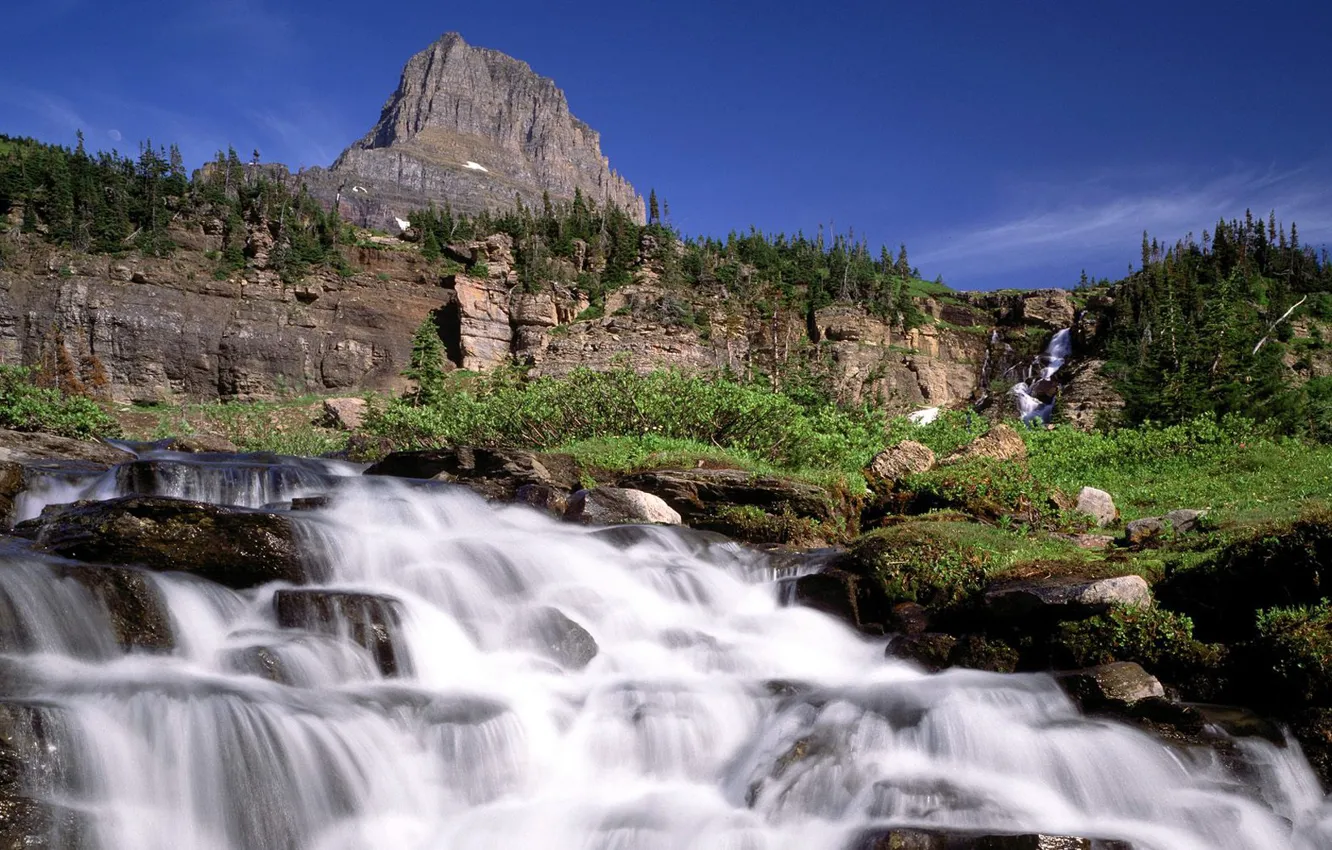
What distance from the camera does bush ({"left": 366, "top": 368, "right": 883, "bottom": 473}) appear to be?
18.8 m

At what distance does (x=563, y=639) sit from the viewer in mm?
8758

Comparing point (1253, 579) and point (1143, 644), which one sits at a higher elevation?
point (1253, 579)

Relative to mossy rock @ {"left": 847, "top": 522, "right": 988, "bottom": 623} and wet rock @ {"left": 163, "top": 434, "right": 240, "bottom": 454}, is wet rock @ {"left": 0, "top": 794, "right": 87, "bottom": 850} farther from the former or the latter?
wet rock @ {"left": 163, "top": 434, "right": 240, "bottom": 454}

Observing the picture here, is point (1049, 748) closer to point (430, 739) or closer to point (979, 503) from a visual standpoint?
point (430, 739)

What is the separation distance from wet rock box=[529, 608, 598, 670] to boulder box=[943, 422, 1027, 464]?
1055 centimetres

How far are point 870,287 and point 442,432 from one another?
6149cm

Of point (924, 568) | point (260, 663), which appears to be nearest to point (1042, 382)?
point (924, 568)

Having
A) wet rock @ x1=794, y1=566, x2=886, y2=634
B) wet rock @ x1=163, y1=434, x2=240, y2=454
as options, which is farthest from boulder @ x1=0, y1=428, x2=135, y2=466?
wet rock @ x1=794, y1=566, x2=886, y2=634

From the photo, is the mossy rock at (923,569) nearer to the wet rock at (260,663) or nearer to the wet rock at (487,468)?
the wet rock at (487,468)

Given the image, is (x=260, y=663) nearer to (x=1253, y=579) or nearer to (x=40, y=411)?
(x=1253, y=579)

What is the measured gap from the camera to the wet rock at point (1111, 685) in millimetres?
7098

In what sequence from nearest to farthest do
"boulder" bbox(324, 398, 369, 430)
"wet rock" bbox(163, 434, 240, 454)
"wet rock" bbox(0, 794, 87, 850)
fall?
"wet rock" bbox(0, 794, 87, 850), "wet rock" bbox(163, 434, 240, 454), "boulder" bbox(324, 398, 369, 430)

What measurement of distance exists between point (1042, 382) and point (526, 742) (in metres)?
57.9

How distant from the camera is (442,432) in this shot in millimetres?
20484
